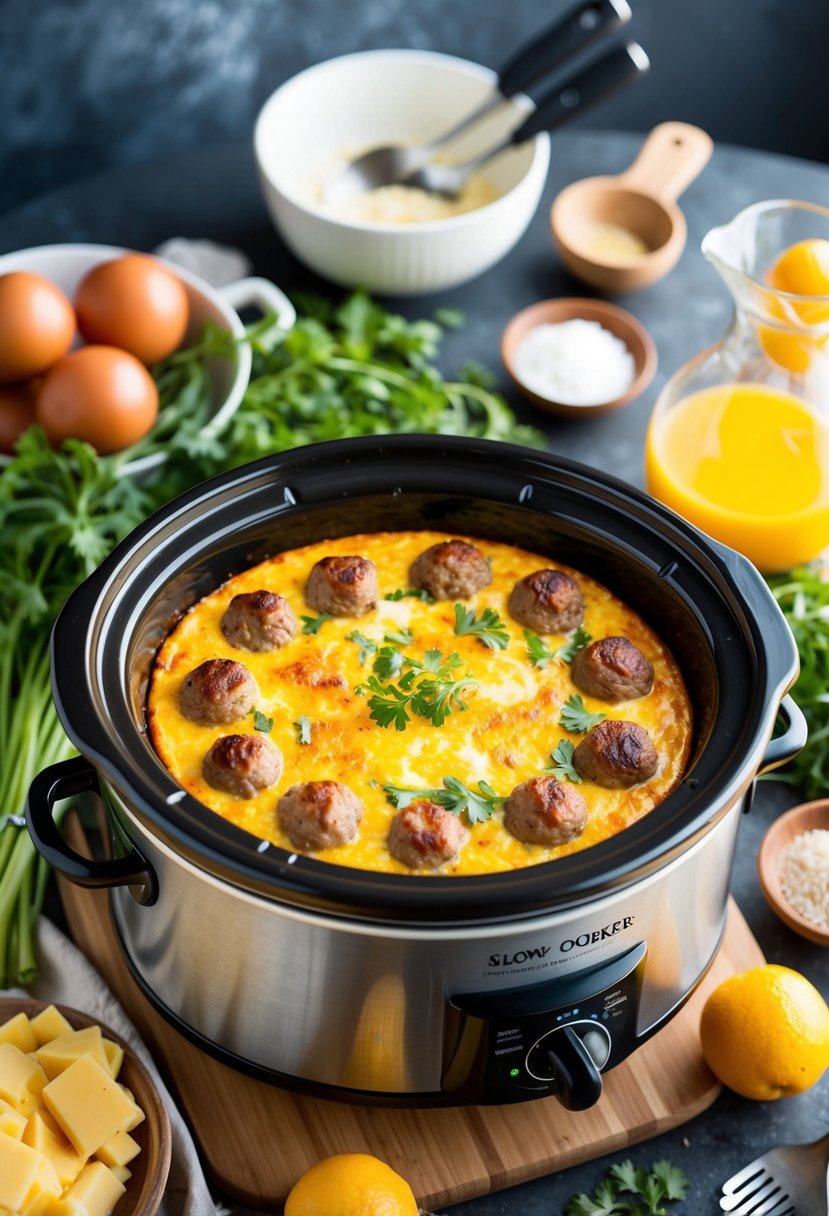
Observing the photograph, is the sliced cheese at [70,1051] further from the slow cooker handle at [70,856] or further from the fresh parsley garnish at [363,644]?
the fresh parsley garnish at [363,644]

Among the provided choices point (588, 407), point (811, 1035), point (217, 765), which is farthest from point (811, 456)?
point (217, 765)

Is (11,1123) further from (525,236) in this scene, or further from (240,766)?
(525,236)

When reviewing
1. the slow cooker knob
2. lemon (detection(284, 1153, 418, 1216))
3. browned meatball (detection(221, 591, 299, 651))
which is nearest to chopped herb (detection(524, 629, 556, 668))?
browned meatball (detection(221, 591, 299, 651))

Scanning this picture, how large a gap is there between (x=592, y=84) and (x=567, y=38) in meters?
0.15

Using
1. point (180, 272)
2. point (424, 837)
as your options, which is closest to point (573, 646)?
point (424, 837)

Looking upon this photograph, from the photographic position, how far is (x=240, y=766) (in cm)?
227

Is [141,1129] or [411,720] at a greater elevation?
[411,720]

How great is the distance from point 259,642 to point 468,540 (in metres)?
0.52

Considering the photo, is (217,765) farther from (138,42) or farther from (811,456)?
(138,42)

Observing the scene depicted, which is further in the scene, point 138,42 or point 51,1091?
point 138,42

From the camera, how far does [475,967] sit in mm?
2035

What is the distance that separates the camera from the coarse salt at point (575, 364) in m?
3.70

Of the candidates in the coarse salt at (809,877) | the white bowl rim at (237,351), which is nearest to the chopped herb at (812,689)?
the coarse salt at (809,877)

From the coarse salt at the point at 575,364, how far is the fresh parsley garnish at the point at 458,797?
165cm
